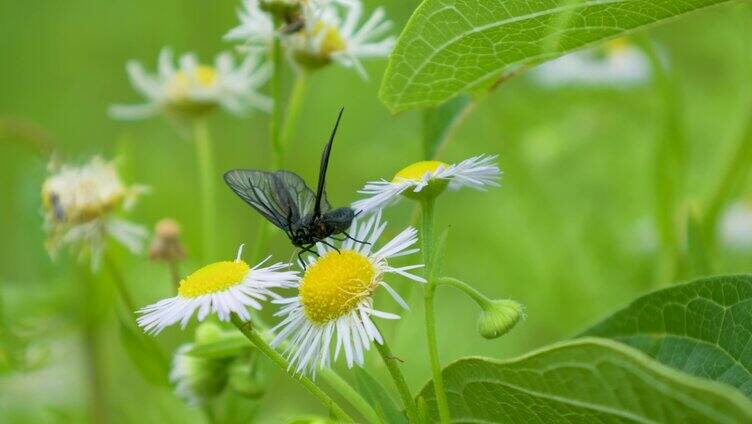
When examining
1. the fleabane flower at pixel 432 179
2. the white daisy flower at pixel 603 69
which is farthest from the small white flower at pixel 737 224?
the fleabane flower at pixel 432 179

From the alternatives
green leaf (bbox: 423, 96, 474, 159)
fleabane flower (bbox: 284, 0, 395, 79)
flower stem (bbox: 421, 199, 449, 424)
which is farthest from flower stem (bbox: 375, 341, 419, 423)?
fleabane flower (bbox: 284, 0, 395, 79)

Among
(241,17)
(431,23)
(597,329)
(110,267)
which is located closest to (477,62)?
(431,23)

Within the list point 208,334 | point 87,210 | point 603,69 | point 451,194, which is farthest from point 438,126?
point 451,194

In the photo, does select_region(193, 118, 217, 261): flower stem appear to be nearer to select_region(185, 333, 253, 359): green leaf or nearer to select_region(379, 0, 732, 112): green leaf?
select_region(185, 333, 253, 359): green leaf

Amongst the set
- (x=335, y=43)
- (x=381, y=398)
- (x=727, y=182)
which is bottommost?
(x=381, y=398)

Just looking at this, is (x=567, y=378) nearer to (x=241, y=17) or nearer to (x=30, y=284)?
(x=241, y=17)

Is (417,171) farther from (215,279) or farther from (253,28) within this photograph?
(253,28)

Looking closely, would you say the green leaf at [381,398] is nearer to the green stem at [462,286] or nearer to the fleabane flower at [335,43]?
the green stem at [462,286]
